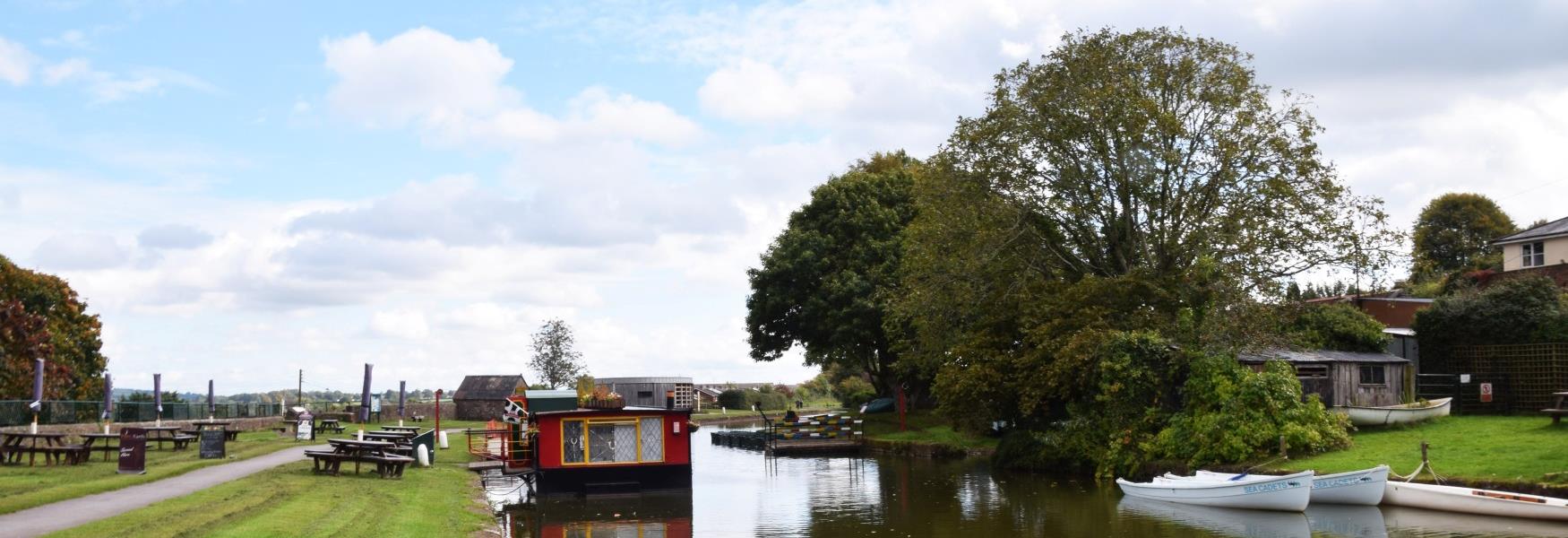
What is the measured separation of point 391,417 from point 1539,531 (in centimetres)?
5765

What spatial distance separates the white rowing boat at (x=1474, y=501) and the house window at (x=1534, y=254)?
3712cm

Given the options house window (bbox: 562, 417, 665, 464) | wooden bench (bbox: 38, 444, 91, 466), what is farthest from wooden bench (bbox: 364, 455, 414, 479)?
wooden bench (bbox: 38, 444, 91, 466)

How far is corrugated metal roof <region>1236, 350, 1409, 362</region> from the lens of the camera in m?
33.2

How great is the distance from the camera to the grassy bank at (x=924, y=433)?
45281 mm

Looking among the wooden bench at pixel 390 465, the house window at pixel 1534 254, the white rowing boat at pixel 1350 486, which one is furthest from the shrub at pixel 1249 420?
the house window at pixel 1534 254

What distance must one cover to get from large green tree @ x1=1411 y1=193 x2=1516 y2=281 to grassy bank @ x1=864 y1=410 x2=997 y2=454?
135 ft

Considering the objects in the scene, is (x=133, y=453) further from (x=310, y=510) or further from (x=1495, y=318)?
(x=1495, y=318)

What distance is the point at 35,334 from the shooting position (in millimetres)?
50812

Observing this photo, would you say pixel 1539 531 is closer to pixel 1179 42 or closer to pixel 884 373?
pixel 1179 42

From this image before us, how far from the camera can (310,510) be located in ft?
67.7

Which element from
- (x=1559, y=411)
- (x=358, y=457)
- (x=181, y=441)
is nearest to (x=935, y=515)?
(x=358, y=457)

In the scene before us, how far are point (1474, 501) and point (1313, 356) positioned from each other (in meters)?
11.7

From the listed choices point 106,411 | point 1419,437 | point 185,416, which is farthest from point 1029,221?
point 185,416

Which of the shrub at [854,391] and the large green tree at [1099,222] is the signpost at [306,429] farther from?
the shrub at [854,391]
